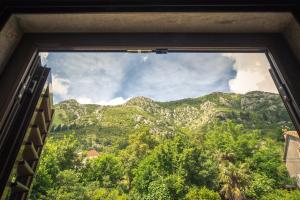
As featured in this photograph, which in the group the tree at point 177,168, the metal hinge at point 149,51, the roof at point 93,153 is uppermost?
the roof at point 93,153

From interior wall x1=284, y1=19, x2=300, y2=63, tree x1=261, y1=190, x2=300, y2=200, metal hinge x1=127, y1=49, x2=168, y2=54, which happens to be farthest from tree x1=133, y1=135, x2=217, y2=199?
interior wall x1=284, y1=19, x2=300, y2=63

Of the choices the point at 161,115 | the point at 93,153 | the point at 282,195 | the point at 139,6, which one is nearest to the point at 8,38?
the point at 139,6

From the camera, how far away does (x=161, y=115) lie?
92.4 meters

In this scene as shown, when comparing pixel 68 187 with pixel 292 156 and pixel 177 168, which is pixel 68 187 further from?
pixel 292 156

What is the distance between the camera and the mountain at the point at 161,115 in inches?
2527

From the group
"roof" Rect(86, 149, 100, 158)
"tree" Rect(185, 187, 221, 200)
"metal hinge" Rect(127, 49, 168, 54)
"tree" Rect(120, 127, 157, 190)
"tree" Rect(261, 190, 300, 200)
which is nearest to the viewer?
"metal hinge" Rect(127, 49, 168, 54)

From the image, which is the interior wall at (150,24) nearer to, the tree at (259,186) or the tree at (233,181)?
the tree at (233,181)

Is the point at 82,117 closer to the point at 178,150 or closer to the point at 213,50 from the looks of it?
the point at 178,150

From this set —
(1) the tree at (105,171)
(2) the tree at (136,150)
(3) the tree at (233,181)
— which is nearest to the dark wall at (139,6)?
(3) the tree at (233,181)

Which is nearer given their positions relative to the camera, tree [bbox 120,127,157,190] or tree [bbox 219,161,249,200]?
tree [bbox 219,161,249,200]

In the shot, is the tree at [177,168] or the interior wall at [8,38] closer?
the interior wall at [8,38]

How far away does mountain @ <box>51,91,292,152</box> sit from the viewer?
6419 cm

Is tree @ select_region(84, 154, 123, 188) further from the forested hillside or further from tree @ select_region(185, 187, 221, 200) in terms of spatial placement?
tree @ select_region(185, 187, 221, 200)

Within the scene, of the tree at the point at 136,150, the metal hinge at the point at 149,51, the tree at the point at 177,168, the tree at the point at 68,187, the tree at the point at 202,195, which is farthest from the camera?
the tree at the point at 136,150
